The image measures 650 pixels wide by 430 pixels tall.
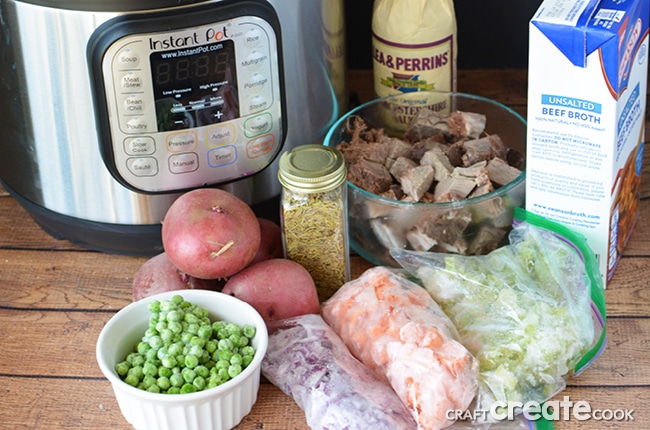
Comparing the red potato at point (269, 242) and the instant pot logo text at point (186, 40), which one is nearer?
the instant pot logo text at point (186, 40)

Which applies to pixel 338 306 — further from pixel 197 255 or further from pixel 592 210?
pixel 592 210

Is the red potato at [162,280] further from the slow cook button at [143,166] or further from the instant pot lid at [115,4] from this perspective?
the instant pot lid at [115,4]

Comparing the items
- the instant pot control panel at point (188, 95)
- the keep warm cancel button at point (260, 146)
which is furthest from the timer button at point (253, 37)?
the keep warm cancel button at point (260, 146)

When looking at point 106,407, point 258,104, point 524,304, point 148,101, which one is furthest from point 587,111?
point 106,407

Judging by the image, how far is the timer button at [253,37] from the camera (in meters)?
0.97

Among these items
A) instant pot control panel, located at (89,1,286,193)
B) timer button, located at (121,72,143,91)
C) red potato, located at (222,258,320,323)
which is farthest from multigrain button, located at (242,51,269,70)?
red potato, located at (222,258,320,323)

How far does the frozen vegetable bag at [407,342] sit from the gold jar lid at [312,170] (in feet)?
0.37

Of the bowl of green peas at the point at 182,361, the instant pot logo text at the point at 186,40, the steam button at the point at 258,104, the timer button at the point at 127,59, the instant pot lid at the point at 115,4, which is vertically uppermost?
the instant pot lid at the point at 115,4

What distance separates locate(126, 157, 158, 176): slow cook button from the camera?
39.6 inches

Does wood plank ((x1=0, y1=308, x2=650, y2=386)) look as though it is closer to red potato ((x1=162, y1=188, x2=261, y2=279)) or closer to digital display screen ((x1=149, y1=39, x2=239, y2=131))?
red potato ((x1=162, y1=188, x2=261, y2=279))

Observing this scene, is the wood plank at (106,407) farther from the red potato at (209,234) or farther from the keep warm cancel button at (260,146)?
the keep warm cancel button at (260,146)

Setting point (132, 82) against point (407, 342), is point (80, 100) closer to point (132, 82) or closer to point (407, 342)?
point (132, 82)

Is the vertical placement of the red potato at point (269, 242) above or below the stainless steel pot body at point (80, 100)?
below

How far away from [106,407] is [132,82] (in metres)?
0.33
